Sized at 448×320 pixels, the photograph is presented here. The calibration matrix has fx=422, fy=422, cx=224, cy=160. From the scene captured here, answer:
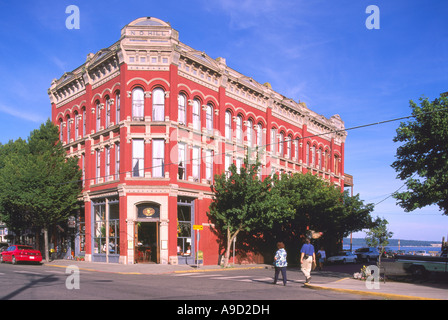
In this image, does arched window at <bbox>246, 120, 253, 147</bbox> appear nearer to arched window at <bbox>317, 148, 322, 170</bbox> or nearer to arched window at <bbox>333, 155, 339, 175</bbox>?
arched window at <bbox>317, 148, 322, 170</bbox>

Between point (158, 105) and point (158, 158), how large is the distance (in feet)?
11.8

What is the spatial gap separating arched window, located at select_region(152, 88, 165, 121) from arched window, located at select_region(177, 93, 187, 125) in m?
1.28

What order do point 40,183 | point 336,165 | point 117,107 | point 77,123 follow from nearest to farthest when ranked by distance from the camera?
1. point 40,183
2. point 117,107
3. point 77,123
4. point 336,165

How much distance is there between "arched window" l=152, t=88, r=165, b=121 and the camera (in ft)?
93.0

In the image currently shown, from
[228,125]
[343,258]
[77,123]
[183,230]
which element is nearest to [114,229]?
[183,230]

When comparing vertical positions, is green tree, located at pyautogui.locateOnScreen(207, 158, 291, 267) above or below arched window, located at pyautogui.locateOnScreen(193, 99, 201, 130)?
below

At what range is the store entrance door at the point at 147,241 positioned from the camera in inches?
1069

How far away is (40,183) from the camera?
1144 inches

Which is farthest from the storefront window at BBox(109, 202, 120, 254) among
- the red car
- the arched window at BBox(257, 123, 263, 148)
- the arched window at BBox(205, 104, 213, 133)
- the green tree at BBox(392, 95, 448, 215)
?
the green tree at BBox(392, 95, 448, 215)

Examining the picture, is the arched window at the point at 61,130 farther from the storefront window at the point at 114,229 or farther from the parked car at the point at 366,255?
the parked car at the point at 366,255

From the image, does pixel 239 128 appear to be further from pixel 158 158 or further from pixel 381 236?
pixel 381 236

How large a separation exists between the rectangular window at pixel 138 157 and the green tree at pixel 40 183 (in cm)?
528

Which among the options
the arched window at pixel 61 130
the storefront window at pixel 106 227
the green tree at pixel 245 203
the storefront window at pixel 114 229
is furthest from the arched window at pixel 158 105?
the arched window at pixel 61 130
